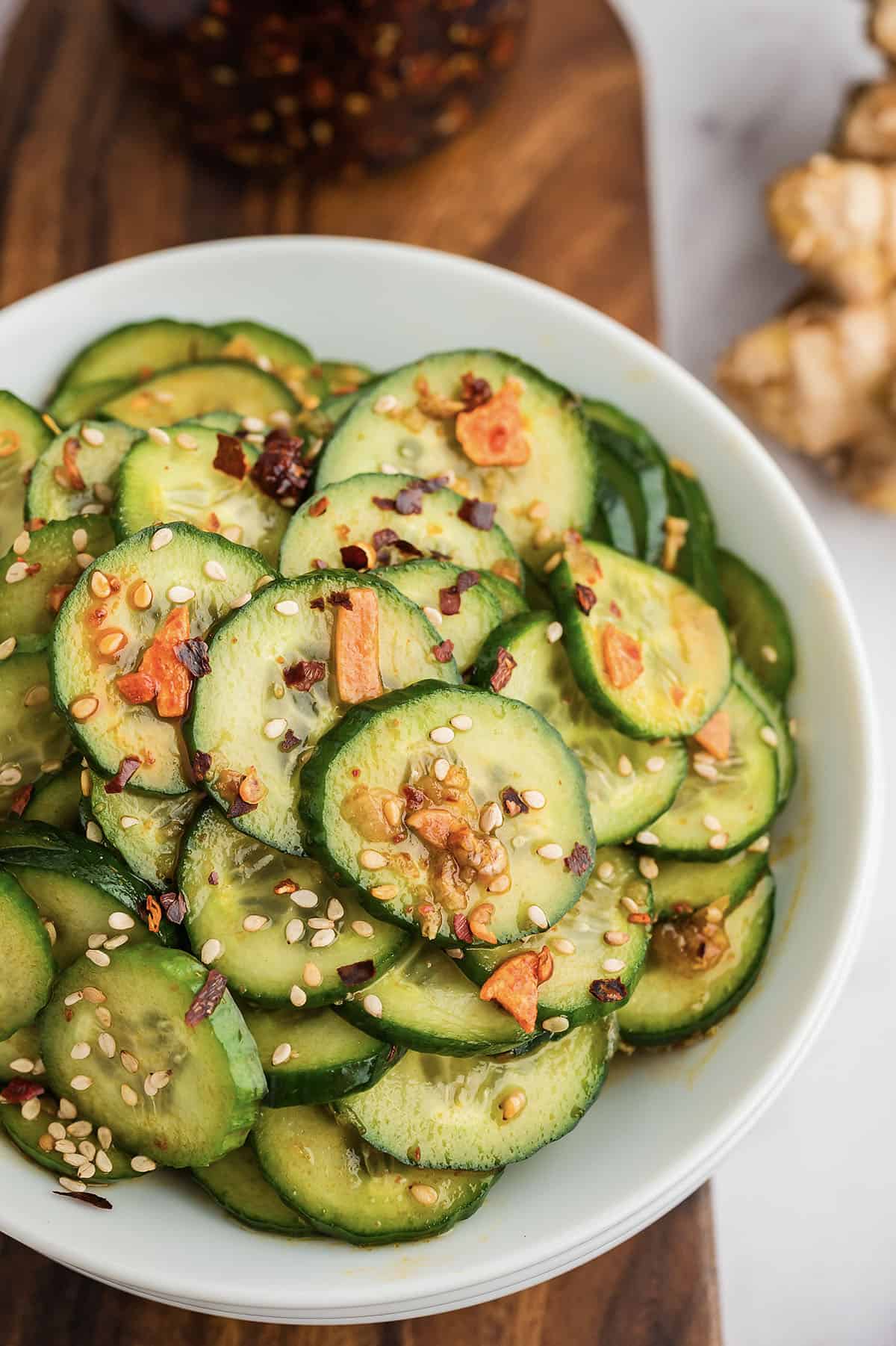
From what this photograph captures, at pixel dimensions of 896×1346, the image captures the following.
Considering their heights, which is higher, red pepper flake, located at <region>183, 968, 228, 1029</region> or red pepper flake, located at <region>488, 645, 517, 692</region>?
red pepper flake, located at <region>488, 645, 517, 692</region>

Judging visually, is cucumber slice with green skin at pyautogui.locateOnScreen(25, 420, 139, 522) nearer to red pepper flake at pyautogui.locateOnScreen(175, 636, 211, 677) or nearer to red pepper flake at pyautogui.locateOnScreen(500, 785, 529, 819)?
red pepper flake at pyautogui.locateOnScreen(175, 636, 211, 677)

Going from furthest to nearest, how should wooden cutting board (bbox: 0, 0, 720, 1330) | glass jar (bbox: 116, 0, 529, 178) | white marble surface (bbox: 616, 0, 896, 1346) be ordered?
1. wooden cutting board (bbox: 0, 0, 720, 1330)
2. white marble surface (bbox: 616, 0, 896, 1346)
3. glass jar (bbox: 116, 0, 529, 178)

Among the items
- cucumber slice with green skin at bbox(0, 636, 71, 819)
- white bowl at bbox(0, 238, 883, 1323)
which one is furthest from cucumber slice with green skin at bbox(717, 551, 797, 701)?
cucumber slice with green skin at bbox(0, 636, 71, 819)

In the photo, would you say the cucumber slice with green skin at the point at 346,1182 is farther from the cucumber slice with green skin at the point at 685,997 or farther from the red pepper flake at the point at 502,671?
the red pepper flake at the point at 502,671

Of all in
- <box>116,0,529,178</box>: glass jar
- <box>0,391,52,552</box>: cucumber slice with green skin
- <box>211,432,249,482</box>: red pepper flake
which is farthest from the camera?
<box>116,0,529,178</box>: glass jar

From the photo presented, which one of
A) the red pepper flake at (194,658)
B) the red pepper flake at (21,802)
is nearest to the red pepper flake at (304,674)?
the red pepper flake at (194,658)

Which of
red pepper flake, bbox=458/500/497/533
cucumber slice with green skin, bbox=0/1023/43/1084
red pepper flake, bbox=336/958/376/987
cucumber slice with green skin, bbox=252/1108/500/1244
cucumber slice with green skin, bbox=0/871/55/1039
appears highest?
red pepper flake, bbox=458/500/497/533

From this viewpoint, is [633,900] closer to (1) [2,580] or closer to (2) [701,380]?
(1) [2,580]

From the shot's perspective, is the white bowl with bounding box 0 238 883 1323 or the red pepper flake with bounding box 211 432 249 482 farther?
the red pepper flake with bounding box 211 432 249 482
